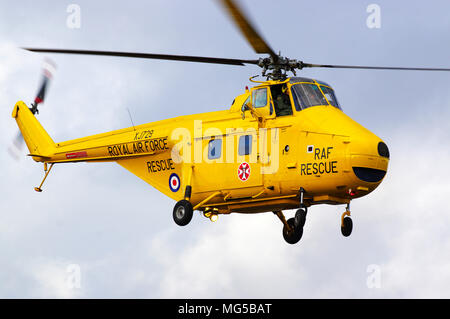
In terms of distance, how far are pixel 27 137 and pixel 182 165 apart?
7.87 metres

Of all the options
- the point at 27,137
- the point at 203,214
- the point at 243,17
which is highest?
the point at 27,137

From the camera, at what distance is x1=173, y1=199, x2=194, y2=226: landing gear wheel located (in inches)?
960

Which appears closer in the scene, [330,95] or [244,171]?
[244,171]

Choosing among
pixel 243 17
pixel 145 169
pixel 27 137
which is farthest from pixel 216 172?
pixel 27 137

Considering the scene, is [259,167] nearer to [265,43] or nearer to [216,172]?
[216,172]

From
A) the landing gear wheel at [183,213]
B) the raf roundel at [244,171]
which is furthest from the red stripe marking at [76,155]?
the raf roundel at [244,171]

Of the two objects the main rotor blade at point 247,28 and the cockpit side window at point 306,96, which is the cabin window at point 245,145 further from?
the main rotor blade at point 247,28

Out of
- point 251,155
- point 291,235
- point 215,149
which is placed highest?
point 215,149

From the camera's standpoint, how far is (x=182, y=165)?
84.1 ft

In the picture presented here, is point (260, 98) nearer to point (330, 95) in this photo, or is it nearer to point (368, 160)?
point (330, 95)

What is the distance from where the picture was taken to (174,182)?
A: 26.2 m

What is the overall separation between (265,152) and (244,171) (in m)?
0.88

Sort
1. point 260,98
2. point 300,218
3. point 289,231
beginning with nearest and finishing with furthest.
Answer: point 300,218 < point 260,98 < point 289,231

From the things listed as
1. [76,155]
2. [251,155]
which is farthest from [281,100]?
[76,155]
